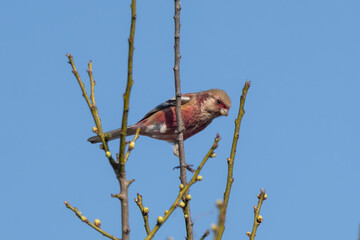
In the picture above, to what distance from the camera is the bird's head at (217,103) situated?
8.49 m

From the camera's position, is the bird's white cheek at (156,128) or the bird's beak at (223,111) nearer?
the bird's white cheek at (156,128)

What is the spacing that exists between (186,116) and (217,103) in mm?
712

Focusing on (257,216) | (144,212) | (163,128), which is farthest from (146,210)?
(163,128)

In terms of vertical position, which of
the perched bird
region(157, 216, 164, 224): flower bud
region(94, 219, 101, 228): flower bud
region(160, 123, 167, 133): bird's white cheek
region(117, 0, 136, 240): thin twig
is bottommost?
region(157, 216, 164, 224): flower bud

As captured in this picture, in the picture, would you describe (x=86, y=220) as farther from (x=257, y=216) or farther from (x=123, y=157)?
(x=257, y=216)

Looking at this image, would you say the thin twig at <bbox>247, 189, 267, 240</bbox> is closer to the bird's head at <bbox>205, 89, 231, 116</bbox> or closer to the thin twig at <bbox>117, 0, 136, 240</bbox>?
the thin twig at <bbox>117, 0, 136, 240</bbox>

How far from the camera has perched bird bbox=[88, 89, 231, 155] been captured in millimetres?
8000

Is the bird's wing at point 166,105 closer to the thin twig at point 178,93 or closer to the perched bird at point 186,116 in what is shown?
the perched bird at point 186,116

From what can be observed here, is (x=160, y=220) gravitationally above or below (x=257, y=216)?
below

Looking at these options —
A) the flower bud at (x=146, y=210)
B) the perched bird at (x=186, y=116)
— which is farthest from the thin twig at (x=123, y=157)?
the perched bird at (x=186, y=116)

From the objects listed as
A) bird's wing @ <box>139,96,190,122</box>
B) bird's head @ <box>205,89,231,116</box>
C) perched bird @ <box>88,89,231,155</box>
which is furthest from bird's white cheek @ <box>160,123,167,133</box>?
bird's head @ <box>205,89,231,116</box>

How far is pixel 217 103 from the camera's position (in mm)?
8617

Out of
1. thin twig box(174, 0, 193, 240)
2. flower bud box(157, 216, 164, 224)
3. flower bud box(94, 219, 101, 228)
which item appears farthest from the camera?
thin twig box(174, 0, 193, 240)

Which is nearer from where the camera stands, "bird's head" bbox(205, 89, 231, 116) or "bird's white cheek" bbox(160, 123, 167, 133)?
"bird's white cheek" bbox(160, 123, 167, 133)
